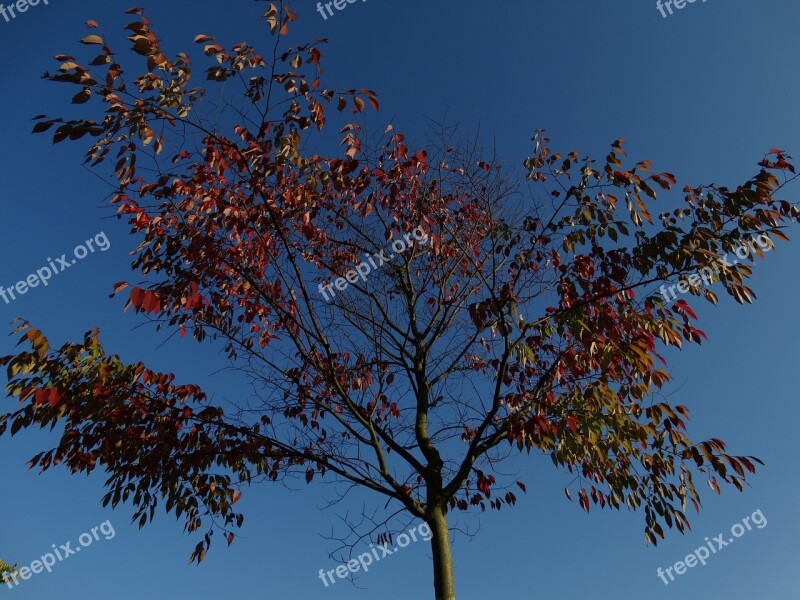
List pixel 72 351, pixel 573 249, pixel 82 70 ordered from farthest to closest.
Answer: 1. pixel 573 249
2. pixel 72 351
3. pixel 82 70

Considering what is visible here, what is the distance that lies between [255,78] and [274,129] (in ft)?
1.41

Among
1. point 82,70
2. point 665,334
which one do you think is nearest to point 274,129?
point 82,70

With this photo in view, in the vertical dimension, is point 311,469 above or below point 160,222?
below

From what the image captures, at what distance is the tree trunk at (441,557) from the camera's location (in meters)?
4.52

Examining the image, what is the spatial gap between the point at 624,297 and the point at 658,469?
154 cm

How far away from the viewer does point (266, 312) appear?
5.84 meters

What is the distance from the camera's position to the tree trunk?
14.8 ft

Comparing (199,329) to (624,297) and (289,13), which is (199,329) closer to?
(289,13)

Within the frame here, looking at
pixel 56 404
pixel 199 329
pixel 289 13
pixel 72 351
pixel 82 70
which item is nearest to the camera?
pixel 82 70

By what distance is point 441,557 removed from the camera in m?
4.68

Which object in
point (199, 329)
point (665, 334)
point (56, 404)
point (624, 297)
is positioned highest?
point (199, 329)

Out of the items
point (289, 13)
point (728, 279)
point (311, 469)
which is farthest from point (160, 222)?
point (728, 279)

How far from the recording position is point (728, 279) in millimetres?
3941

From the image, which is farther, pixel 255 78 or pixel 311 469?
pixel 311 469
